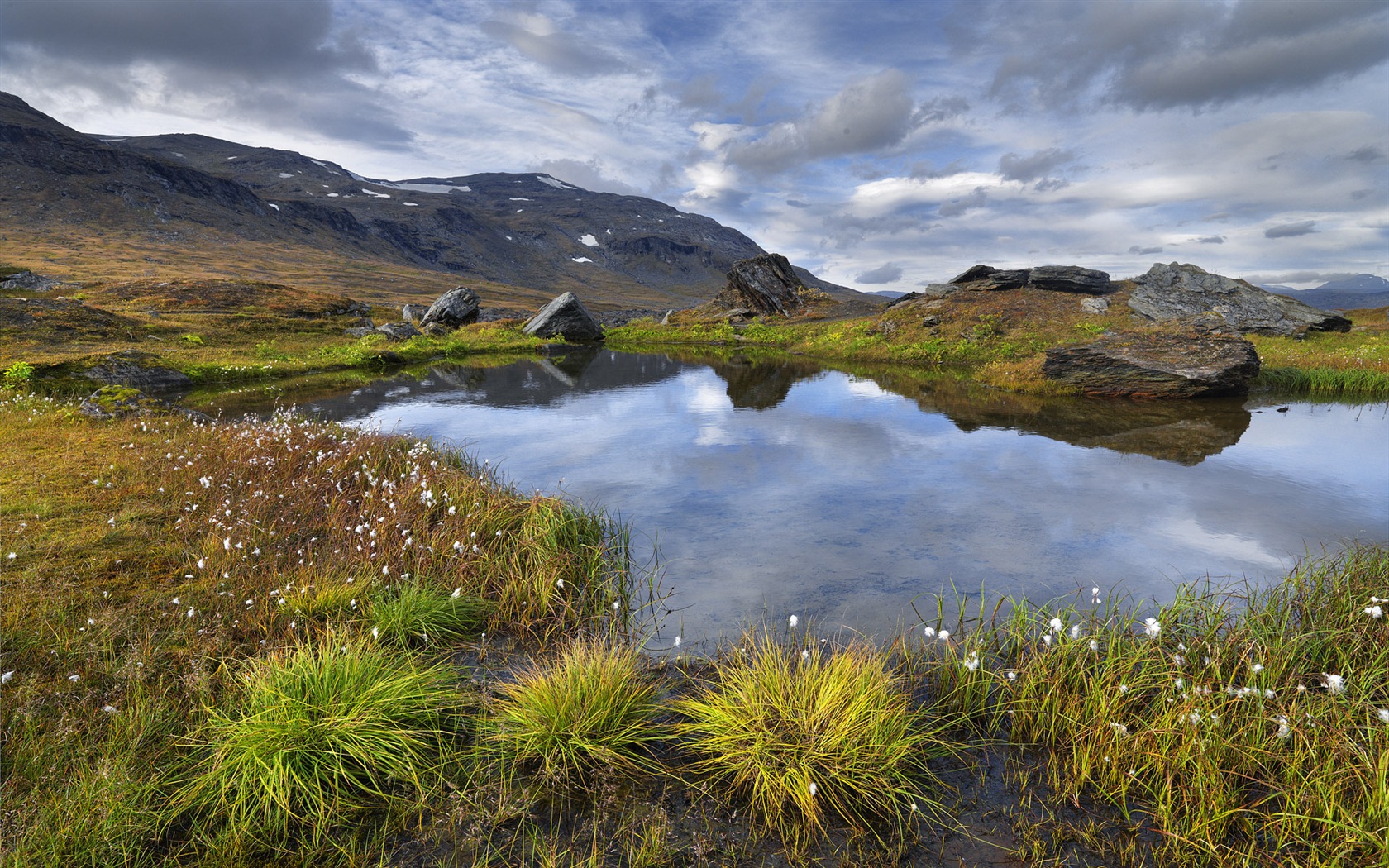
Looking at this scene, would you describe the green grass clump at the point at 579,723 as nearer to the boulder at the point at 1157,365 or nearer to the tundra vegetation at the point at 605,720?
the tundra vegetation at the point at 605,720

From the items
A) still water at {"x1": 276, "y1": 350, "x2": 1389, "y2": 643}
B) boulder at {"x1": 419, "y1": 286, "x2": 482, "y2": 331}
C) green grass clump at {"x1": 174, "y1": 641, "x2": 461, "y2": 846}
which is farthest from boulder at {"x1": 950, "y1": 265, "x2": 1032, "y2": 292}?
green grass clump at {"x1": 174, "y1": 641, "x2": 461, "y2": 846}

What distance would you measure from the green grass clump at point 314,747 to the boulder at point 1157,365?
22326 millimetres

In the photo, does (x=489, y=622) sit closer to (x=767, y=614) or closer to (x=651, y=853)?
(x=767, y=614)

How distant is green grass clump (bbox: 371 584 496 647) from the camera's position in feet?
19.1

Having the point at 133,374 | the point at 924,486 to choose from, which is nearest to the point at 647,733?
the point at 924,486

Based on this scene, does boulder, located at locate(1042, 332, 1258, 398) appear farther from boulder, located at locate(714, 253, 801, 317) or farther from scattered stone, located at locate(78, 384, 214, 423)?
boulder, located at locate(714, 253, 801, 317)

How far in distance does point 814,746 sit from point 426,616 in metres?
3.98

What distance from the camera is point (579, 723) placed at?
14.5 ft

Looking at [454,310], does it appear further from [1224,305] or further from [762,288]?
[1224,305]

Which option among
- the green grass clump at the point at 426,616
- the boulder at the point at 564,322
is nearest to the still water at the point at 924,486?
the green grass clump at the point at 426,616

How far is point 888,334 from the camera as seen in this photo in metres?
36.3

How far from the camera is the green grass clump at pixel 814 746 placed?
397cm

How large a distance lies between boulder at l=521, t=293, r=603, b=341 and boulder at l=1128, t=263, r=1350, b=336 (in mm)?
36959

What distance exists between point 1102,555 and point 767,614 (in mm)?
4730
